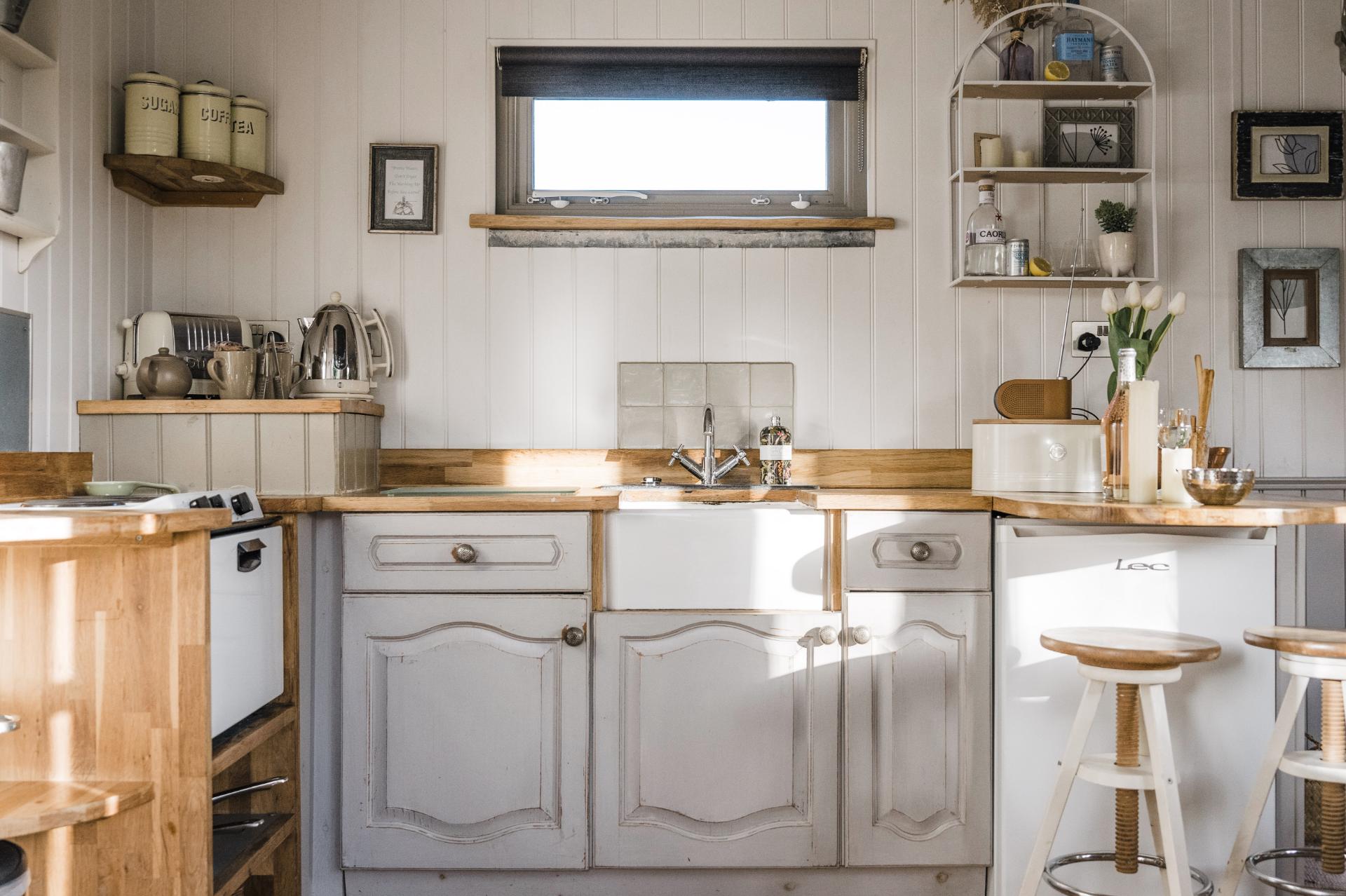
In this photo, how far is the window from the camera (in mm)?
2547

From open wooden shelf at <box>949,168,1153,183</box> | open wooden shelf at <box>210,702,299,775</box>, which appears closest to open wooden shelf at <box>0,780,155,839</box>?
open wooden shelf at <box>210,702,299,775</box>

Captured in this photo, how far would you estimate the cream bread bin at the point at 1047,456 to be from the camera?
7.10ft

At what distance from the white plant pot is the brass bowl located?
0.92 m

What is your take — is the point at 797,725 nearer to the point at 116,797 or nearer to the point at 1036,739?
the point at 1036,739

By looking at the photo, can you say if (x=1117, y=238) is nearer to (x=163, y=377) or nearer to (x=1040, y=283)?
(x=1040, y=283)

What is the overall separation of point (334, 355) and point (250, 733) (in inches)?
37.5

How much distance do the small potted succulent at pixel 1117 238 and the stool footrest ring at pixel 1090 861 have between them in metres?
1.41

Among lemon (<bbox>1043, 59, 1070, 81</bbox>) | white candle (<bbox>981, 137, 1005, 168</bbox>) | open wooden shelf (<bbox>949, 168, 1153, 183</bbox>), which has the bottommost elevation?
open wooden shelf (<bbox>949, 168, 1153, 183</bbox>)

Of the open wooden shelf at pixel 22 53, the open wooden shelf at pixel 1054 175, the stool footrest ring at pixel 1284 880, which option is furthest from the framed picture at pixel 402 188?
the stool footrest ring at pixel 1284 880

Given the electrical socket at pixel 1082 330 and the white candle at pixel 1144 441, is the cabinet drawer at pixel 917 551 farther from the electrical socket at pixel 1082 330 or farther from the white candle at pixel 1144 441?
the electrical socket at pixel 1082 330

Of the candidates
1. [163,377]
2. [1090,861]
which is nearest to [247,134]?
[163,377]

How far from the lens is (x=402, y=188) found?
2510mm

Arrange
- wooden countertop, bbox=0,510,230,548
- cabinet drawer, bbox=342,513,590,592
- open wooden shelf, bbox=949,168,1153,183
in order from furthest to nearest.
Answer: open wooden shelf, bbox=949,168,1153,183 → cabinet drawer, bbox=342,513,590,592 → wooden countertop, bbox=0,510,230,548

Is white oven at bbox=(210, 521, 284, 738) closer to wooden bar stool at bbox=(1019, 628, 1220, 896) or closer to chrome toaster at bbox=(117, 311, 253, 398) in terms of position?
chrome toaster at bbox=(117, 311, 253, 398)
